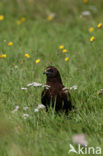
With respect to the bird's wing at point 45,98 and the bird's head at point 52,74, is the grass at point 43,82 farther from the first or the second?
the bird's head at point 52,74

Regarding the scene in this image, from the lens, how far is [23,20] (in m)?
7.89

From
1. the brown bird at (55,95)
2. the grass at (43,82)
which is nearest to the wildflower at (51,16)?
the grass at (43,82)

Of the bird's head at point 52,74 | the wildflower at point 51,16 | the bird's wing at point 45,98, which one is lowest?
the bird's wing at point 45,98

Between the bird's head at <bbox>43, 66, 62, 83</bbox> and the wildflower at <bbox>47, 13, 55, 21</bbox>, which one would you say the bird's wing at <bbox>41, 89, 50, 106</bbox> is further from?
the wildflower at <bbox>47, 13, 55, 21</bbox>

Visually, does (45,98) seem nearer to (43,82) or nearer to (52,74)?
(52,74)

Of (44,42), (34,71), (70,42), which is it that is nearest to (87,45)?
(70,42)

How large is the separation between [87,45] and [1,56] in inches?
95.0

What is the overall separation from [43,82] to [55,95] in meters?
0.52

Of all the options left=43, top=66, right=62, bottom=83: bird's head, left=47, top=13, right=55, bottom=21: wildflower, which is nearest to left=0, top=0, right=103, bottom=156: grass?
left=47, top=13, right=55, bottom=21: wildflower

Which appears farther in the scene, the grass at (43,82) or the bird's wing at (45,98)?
the bird's wing at (45,98)

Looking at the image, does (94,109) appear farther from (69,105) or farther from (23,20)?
(23,20)

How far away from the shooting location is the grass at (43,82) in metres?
3.27

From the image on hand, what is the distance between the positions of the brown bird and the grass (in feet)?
0.46

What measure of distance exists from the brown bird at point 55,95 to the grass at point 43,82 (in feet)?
0.46
